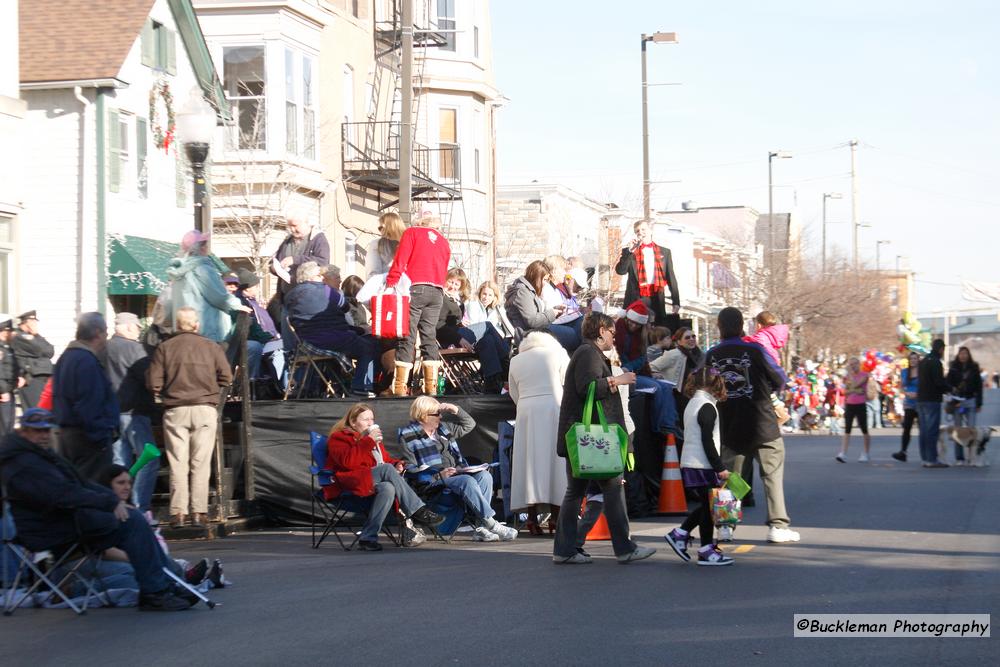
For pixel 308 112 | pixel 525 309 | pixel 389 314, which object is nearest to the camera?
pixel 389 314

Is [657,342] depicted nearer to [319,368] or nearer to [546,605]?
[319,368]

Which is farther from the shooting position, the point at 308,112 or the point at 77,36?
the point at 308,112

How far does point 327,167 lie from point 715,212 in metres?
60.6

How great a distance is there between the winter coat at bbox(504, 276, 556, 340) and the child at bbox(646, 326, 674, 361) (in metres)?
1.71

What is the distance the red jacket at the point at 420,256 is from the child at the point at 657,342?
106 inches

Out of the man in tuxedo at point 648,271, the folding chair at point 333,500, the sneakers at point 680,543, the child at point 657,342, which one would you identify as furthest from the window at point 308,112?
the sneakers at point 680,543

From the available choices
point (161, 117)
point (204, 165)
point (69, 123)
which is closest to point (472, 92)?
point (161, 117)

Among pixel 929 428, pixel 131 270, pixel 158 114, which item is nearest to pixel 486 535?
pixel 929 428

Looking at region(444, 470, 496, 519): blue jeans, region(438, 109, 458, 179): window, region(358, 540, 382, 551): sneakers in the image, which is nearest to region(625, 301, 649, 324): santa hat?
region(444, 470, 496, 519): blue jeans

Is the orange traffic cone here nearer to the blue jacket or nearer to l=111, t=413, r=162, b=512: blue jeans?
l=111, t=413, r=162, b=512: blue jeans

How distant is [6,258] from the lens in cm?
2294

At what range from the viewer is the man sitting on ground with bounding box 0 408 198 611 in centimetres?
963

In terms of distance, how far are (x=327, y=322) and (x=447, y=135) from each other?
83.2 ft

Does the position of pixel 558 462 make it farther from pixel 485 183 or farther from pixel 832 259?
pixel 832 259
